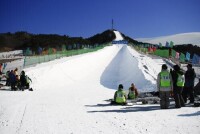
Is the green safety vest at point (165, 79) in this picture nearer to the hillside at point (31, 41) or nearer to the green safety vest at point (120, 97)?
the green safety vest at point (120, 97)

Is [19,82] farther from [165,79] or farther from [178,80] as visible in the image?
[178,80]

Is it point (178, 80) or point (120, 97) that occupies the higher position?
point (178, 80)

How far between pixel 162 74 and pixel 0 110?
6.55 m

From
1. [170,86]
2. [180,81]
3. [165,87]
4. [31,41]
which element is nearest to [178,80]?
[180,81]

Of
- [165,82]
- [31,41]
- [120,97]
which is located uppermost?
[31,41]

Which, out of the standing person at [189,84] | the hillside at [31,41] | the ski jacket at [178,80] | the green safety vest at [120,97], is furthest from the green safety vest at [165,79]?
the hillside at [31,41]

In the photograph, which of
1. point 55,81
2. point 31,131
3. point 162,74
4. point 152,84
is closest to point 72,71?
point 55,81

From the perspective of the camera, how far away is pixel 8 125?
10617mm

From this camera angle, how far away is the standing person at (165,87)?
42.8ft

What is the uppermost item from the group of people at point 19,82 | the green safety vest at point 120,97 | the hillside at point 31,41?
the hillside at point 31,41

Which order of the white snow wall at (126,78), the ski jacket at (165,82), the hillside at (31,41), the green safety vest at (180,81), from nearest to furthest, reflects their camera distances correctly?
Answer: the ski jacket at (165,82), the green safety vest at (180,81), the white snow wall at (126,78), the hillside at (31,41)

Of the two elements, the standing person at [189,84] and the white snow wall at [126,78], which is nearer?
the standing person at [189,84]

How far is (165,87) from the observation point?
522 inches

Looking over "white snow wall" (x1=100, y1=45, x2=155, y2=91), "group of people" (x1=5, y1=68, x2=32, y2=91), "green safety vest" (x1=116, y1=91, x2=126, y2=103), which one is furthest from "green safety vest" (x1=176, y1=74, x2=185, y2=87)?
"white snow wall" (x1=100, y1=45, x2=155, y2=91)
